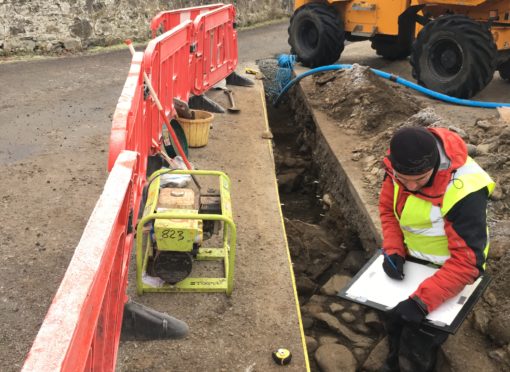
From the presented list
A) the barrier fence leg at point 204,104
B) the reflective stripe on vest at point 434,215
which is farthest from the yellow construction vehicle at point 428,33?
the reflective stripe on vest at point 434,215

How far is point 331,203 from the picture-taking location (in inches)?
281

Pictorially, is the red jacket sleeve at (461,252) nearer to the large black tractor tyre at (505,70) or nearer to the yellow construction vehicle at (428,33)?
the yellow construction vehicle at (428,33)

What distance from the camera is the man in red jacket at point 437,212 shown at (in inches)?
120

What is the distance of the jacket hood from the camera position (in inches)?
123

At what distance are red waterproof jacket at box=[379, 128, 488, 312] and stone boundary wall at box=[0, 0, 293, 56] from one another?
1007 centimetres

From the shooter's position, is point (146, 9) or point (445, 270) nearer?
point (445, 270)

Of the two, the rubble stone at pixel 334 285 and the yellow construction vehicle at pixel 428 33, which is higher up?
the yellow construction vehicle at pixel 428 33

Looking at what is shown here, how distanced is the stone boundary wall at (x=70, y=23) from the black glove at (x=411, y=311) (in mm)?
10192

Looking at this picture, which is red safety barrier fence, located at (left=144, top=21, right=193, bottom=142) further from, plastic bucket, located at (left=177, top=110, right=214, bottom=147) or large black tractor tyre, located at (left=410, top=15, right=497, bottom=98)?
large black tractor tyre, located at (left=410, top=15, right=497, bottom=98)

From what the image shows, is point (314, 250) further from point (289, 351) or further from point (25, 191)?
point (25, 191)

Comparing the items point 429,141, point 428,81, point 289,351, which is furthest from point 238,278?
point 428,81

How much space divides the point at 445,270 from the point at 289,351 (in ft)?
3.65

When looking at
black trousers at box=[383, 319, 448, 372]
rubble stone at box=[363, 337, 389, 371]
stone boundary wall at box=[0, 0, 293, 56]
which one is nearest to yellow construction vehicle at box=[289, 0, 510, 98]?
stone boundary wall at box=[0, 0, 293, 56]

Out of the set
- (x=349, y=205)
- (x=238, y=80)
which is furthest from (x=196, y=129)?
(x=238, y=80)
